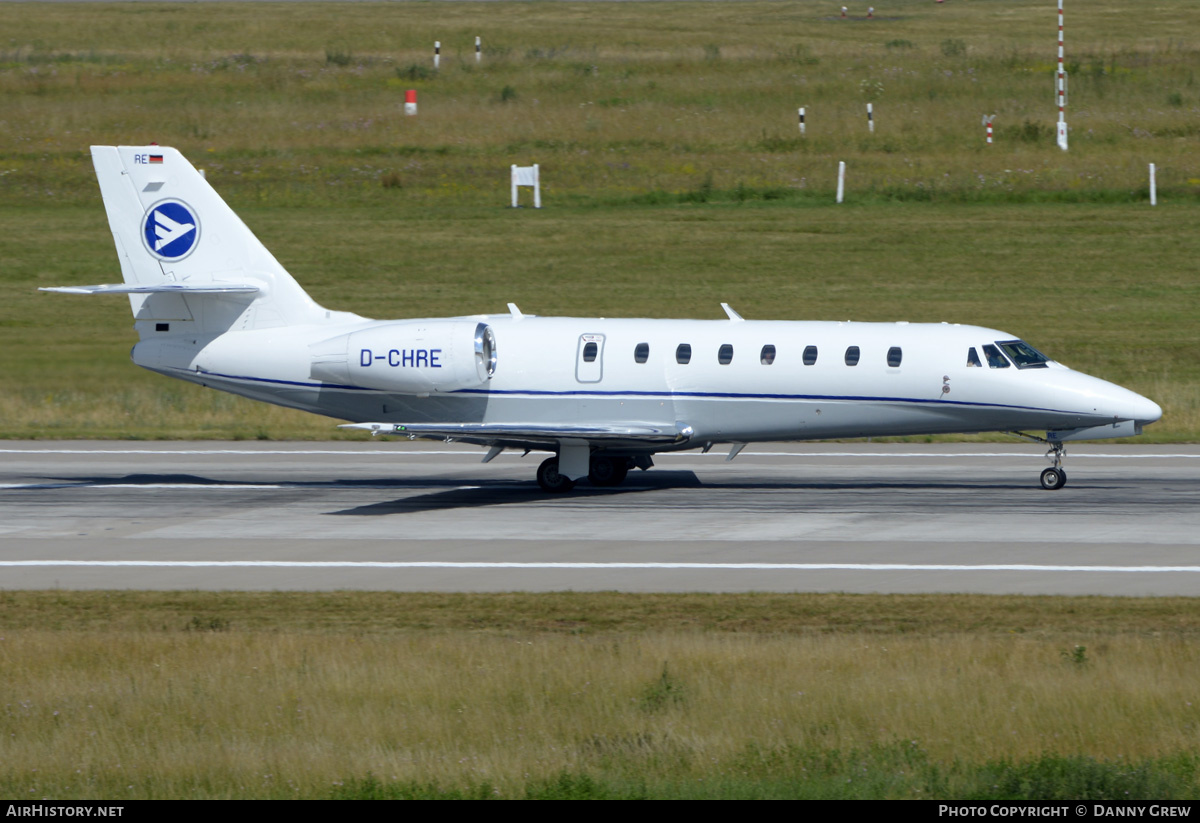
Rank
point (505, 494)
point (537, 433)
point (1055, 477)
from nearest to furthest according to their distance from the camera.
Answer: point (537, 433) → point (1055, 477) → point (505, 494)

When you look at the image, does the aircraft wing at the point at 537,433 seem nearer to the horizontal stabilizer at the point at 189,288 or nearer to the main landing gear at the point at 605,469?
A: the main landing gear at the point at 605,469

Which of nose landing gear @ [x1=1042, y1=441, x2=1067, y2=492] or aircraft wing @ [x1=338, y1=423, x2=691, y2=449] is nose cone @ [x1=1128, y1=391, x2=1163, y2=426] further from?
aircraft wing @ [x1=338, y1=423, x2=691, y2=449]

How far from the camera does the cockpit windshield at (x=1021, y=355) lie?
26373 millimetres

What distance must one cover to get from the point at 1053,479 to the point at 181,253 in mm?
16104

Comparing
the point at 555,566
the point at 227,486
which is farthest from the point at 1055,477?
the point at 227,486

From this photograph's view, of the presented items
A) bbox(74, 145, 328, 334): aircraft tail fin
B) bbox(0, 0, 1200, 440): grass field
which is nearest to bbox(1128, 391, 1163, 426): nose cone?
bbox(0, 0, 1200, 440): grass field

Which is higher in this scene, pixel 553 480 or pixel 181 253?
pixel 181 253

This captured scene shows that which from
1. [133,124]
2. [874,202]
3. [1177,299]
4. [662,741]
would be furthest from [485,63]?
[662,741]

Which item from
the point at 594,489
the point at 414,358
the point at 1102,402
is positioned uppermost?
the point at 414,358

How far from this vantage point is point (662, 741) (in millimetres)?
11695

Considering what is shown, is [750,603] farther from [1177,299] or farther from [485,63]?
[485,63]

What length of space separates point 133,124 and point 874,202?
32.7 meters

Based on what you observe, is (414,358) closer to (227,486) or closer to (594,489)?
(594,489)

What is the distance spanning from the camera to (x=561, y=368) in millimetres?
27078
